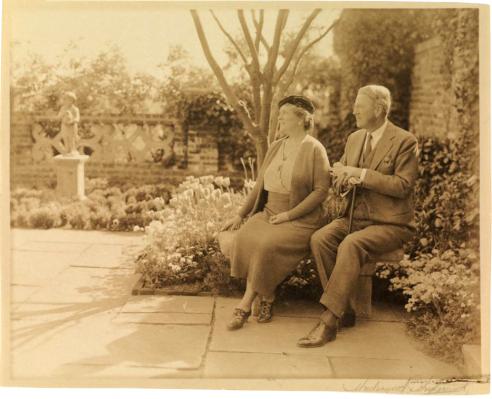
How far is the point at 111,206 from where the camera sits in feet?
17.7

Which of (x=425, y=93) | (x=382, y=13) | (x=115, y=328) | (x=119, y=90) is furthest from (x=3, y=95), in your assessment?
(x=425, y=93)

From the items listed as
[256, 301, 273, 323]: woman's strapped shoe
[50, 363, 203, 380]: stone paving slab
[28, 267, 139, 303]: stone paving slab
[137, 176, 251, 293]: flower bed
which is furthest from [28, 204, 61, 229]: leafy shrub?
[256, 301, 273, 323]: woman's strapped shoe

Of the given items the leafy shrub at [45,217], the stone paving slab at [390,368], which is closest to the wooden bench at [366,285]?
the stone paving slab at [390,368]

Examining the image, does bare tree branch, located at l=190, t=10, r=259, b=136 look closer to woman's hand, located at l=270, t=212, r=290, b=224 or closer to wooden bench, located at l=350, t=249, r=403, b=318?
woman's hand, located at l=270, t=212, r=290, b=224

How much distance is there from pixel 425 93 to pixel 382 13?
2.81 ft

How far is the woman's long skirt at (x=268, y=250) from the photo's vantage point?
4.63 metres

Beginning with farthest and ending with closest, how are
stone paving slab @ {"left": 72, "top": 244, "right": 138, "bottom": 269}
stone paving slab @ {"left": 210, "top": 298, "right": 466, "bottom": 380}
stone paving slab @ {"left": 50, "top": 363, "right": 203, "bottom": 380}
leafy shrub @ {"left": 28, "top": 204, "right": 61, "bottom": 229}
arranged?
1. stone paving slab @ {"left": 72, "top": 244, "right": 138, "bottom": 269}
2. leafy shrub @ {"left": 28, "top": 204, "right": 61, "bottom": 229}
3. stone paving slab @ {"left": 210, "top": 298, "right": 466, "bottom": 380}
4. stone paving slab @ {"left": 50, "top": 363, "right": 203, "bottom": 380}

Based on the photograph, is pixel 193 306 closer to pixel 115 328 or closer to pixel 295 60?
pixel 115 328

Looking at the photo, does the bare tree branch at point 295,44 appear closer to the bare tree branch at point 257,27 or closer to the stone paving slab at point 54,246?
the bare tree branch at point 257,27

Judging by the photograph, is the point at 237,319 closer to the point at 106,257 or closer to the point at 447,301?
the point at 106,257

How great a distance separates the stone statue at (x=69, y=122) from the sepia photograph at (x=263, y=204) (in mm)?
15

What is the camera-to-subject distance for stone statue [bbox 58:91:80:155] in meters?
4.89

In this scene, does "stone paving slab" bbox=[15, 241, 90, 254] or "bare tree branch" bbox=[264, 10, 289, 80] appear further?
"stone paving slab" bbox=[15, 241, 90, 254]

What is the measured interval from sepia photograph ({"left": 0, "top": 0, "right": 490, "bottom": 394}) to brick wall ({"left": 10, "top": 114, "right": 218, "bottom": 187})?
0.02 meters
